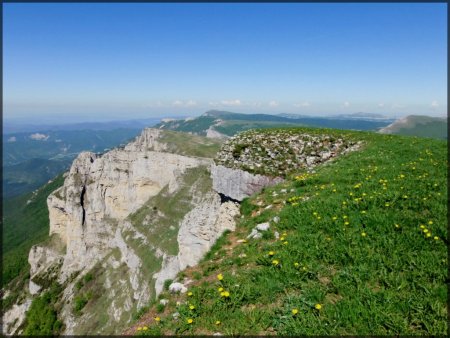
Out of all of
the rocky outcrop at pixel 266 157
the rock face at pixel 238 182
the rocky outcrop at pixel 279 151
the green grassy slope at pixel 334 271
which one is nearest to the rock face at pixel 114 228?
the rock face at pixel 238 182

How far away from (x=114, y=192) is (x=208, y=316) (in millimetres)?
150734

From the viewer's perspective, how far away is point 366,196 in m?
13.9

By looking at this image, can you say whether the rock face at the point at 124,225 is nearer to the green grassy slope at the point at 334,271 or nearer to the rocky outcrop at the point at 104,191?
the rocky outcrop at the point at 104,191

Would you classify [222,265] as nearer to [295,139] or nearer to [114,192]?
[295,139]

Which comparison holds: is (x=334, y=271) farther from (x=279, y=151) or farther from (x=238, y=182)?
(x=279, y=151)

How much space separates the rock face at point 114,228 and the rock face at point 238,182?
60173 millimetres

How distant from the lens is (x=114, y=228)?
14238 cm

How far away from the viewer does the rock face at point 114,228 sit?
94.1m

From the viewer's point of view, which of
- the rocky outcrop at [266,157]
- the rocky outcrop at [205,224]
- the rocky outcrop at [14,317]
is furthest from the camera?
the rocky outcrop at [14,317]

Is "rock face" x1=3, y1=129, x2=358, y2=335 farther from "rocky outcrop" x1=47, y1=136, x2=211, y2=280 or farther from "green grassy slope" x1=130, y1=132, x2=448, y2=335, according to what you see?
"green grassy slope" x1=130, y1=132, x2=448, y2=335

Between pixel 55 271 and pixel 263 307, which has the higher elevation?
pixel 263 307

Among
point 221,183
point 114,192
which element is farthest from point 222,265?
point 114,192

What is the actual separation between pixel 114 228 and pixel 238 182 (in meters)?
134

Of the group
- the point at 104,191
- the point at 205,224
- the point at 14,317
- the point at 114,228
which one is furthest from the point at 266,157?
the point at 14,317
